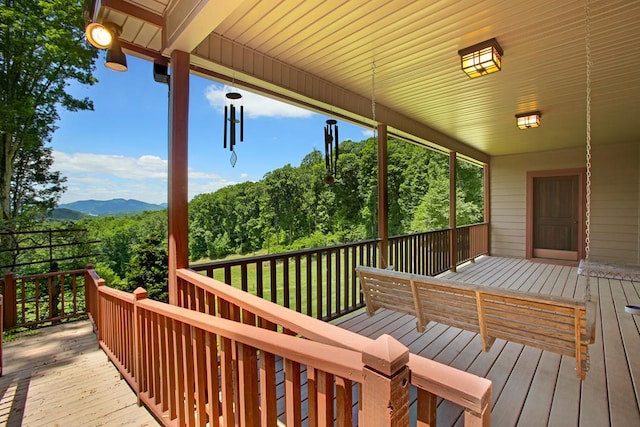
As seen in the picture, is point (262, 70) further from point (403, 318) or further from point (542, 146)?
point (542, 146)

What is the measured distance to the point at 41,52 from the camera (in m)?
9.18

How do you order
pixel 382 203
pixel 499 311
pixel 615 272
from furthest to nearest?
pixel 615 272, pixel 382 203, pixel 499 311

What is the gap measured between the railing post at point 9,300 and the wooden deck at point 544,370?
5.19 metres

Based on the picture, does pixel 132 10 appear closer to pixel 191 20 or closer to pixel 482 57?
pixel 191 20

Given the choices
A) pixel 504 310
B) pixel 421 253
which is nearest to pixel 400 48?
pixel 504 310

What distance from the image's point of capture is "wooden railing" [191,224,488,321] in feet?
8.91

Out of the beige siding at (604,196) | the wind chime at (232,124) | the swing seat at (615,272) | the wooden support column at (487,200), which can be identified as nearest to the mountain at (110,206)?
the wind chime at (232,124)

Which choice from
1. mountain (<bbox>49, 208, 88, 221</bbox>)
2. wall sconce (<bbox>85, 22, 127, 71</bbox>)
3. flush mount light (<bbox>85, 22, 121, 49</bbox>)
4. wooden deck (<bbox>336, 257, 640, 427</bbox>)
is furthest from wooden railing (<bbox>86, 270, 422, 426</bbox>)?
mountain (<bbox>49, 208, 88, 221</bbox>)

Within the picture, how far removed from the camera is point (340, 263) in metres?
3.93

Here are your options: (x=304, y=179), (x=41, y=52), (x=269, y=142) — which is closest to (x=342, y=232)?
(x=304, y=179)

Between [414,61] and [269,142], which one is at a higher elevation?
[269,142]

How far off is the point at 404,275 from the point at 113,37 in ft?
10.1

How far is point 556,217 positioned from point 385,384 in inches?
360

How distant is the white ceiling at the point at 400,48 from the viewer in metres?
2.19
